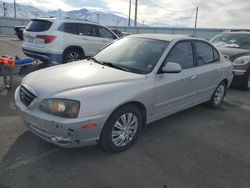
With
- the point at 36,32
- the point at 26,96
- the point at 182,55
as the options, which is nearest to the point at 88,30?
the point at 36,32

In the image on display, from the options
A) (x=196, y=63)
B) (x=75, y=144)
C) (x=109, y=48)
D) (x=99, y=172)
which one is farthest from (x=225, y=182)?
(x=109, y=48)

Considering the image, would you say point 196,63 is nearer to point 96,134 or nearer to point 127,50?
point 127,50

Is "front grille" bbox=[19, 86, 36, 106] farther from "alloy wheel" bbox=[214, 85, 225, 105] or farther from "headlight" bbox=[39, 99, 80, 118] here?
"alloy wheel" bbox=[214, 85, 225, 105]

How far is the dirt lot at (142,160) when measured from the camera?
2816 mm

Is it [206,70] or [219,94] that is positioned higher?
[206,70]

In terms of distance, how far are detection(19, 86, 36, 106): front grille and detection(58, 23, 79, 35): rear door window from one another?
541 centimetres

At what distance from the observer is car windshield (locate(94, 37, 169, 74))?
12.5 feet

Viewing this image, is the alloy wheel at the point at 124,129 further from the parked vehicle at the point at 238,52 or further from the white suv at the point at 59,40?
the white suv at the point at 59,40

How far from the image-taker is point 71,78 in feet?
11.1

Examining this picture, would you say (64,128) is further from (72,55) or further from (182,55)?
(72,55)

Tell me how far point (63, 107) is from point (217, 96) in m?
3.85

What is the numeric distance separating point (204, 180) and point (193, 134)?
1311 millimetres

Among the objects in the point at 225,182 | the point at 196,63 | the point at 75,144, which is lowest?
the point at 225,182

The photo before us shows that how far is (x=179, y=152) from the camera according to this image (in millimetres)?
3535
